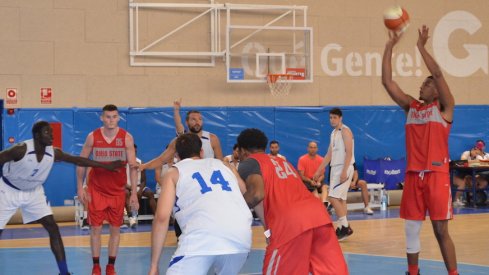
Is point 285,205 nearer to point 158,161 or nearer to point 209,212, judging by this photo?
point 209,212

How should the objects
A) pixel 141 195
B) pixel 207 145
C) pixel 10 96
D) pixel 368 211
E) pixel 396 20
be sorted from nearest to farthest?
pixel 396 20
pixel 207 145
pixel 141 195
pixel 10 96
pixel 368 211

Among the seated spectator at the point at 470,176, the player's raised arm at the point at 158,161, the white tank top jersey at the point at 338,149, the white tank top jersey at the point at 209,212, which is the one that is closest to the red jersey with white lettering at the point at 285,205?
the white tank top jersey at the point at 209,212

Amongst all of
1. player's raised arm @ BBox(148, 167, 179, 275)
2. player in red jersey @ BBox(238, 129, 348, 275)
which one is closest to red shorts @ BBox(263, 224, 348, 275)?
player in red jersey @ BBox(238, 129, 348, 275)

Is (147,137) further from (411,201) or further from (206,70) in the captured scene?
(411,201)

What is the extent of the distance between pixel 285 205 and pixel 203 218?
714mm

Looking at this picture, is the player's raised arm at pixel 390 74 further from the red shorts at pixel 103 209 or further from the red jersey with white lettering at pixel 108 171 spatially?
the red shorts at pixel 103 209

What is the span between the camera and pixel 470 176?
18484 millimetres

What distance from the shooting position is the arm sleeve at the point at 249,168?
6262 millimetres

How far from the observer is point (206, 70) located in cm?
1781

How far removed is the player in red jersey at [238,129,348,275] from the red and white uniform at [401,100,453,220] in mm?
2191

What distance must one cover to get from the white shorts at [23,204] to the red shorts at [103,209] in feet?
1.97

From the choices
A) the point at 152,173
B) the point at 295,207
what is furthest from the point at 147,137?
the point at 295,207

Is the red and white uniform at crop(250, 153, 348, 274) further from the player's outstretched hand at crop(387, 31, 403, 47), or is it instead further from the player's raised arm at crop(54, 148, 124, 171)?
the player's raised arm at crop(54, 148, 124, 171)

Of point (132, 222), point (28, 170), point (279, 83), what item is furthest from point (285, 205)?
point (279, 83)
